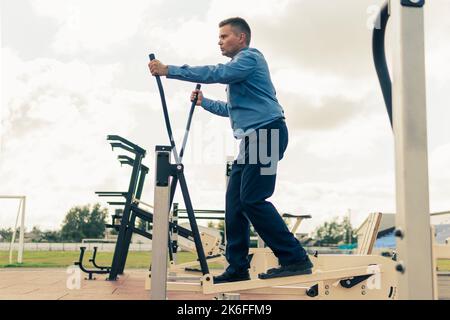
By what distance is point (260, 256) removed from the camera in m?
3.72

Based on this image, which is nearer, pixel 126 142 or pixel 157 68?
pixel 157 68

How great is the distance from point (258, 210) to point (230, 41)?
1.03 m

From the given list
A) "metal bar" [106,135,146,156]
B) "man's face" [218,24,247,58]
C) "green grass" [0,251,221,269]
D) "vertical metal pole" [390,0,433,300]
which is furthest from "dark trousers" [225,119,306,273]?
"metal bar" [106,135,146,156]

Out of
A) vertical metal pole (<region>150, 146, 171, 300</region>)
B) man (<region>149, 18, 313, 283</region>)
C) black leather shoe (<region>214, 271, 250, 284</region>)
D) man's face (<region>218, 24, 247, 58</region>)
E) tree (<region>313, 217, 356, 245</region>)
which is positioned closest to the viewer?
vertical metal pole (<region>150, 146, 171, 300</region>)

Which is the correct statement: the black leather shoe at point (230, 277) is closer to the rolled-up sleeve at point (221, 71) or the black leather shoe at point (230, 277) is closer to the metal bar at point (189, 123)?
the metal bar at point (189, 123)

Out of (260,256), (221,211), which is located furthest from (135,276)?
(260,256)

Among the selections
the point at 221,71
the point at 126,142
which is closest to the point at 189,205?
the point at 221,71

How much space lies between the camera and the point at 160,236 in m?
2.15

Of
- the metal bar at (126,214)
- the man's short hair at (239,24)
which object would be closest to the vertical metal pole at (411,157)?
the man's short hair at (239,24)

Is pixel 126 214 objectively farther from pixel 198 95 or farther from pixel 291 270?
pixel 291 270

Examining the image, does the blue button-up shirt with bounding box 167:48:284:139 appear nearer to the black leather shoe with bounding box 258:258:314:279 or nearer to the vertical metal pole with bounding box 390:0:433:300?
the black leather shoe with bounding box 258:258:314:279

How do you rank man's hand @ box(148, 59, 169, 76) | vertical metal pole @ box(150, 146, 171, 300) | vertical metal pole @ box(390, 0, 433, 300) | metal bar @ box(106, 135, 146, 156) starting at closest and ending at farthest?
vertical metal pole @ box(390, 0, 433, 300) < vertical metal pole @ box(150, 146, 171, 300) < man's hand @ box(148, 59, 169, 76) < metal bar @ box(106, 135, 146, 156)

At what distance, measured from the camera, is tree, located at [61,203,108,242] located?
56.8m

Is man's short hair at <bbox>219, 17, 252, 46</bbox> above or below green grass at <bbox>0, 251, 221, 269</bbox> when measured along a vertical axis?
above
